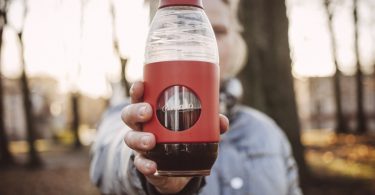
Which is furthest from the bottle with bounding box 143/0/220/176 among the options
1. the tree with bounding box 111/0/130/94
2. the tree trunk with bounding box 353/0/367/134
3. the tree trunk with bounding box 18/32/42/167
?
the tree trunk with bounding box 353/0/367/134

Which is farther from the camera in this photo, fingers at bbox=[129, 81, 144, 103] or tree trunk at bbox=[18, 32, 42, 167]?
tree trunk at bbox=[18, 32, 42, 167]

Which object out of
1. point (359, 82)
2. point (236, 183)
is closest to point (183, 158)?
point (236, 183)

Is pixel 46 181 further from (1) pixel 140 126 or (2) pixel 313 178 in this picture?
(1) pixel 140 126

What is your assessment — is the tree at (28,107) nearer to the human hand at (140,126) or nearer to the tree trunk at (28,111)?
the tree trunk at (28,111)

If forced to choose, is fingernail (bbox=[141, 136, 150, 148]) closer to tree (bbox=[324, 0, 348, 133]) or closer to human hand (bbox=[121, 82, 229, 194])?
human hand (bbox=[121, 82, 229, 194])

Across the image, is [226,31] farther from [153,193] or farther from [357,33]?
[357,33]

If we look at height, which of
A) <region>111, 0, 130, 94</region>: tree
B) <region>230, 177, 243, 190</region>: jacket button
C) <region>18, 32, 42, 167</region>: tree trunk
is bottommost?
<region>18, 32, 42, 167</region>: tree trunk

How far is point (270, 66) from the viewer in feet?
27.9

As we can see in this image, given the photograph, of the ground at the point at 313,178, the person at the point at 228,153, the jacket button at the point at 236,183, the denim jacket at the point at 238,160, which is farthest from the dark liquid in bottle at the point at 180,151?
the ground at the point at 313,178

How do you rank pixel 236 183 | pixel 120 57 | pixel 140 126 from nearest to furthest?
pixel 140 126, pixel 236 183, pixel 120 57

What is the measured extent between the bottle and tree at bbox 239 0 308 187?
589 centimetres

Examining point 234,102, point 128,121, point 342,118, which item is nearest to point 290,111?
point 234,102

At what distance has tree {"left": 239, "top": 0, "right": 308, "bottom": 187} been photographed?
751 cm

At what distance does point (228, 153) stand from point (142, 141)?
1.26 meters
